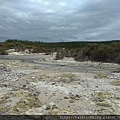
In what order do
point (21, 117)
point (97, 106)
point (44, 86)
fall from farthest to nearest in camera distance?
point (44, 86)
point (97, 106)
point (21, 117)

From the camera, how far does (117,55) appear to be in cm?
5278

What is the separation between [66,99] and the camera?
17.7 m

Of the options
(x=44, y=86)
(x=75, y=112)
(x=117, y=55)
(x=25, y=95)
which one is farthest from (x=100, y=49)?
(x=75, y=112)

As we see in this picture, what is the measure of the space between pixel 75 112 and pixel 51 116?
5.79ft

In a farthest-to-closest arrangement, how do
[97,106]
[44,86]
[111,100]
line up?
[44,86], [111,100], [97,106]

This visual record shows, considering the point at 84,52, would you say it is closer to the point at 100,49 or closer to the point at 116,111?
the point at 100,49

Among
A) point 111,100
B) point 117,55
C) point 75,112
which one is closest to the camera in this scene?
point 75,112

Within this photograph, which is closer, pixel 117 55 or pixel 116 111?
pixel 116 111

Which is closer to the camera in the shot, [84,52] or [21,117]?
[21,117]

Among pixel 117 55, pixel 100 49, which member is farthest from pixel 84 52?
pixel 117 55

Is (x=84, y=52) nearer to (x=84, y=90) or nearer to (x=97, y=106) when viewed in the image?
(x=84, y=90)

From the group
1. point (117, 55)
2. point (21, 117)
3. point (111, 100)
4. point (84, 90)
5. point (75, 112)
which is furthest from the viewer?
point (117, 55)

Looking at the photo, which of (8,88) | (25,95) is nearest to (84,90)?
(25,95)

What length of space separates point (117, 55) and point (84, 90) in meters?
33.3
